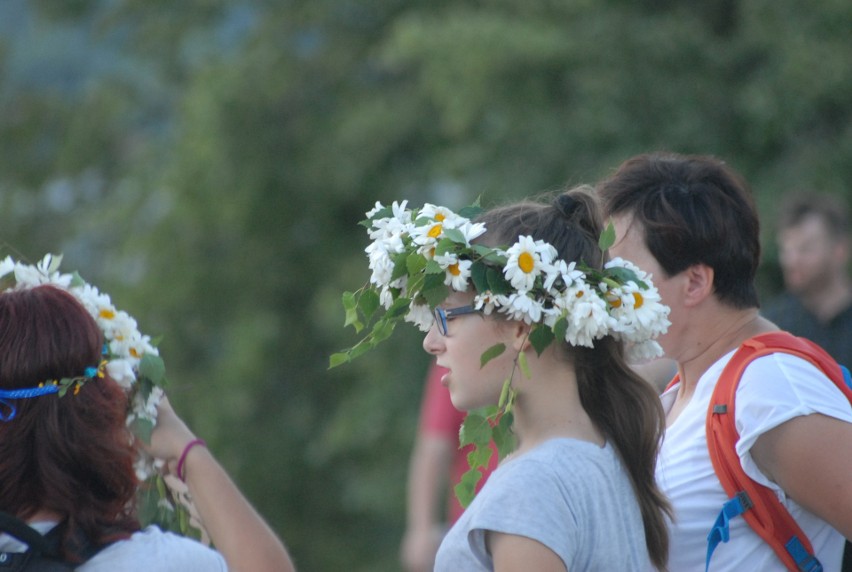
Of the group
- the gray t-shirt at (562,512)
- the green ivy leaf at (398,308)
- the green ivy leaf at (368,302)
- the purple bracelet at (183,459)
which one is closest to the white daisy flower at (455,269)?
the green ivy leaf at (398,308)

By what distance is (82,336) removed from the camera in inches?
87.9

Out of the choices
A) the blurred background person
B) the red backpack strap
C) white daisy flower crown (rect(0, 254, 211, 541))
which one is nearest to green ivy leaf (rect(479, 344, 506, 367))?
the red backpack strap

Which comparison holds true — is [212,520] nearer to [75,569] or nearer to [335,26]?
[75,569]

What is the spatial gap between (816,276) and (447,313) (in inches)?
133

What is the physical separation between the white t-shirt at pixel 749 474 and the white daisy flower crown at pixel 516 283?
287 mm

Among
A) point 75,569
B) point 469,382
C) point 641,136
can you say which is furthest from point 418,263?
point 641,136

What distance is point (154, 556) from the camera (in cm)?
214

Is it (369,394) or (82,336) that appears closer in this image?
(82,336)

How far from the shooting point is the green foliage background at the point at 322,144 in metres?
7.71

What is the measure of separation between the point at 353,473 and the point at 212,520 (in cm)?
757

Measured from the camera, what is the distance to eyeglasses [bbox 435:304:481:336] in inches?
91.0

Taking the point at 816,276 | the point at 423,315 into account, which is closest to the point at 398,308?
the point at 423,315

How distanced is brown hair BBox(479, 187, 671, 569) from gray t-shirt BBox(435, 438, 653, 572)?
0.06m

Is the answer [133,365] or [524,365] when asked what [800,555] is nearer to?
[524,365]
